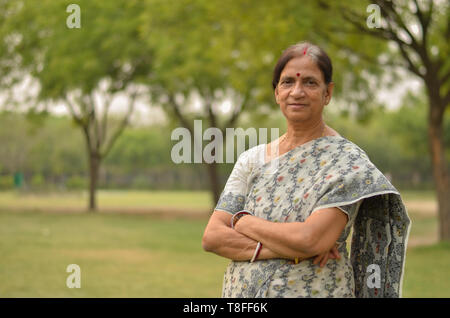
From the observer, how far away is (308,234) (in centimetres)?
226

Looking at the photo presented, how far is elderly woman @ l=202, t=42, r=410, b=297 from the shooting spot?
231 centimetres

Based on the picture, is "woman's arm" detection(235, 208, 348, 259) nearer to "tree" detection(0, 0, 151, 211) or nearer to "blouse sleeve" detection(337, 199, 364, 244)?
"blouse sleeve" detection(337, 199, 364, 244)

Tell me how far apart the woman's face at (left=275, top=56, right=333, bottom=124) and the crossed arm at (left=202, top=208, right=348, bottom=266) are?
1.43ft

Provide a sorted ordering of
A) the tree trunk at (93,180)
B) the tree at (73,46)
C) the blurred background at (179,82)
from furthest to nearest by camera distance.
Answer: the tree trunk at (93,180) < the tree at (73,46) < the blurred background at (179,82)

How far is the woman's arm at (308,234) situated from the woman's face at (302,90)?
43cm

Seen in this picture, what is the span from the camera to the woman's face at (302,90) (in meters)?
2.40

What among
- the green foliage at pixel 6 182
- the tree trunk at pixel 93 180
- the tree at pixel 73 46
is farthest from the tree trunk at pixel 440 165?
the green foliage at pixel 6 182

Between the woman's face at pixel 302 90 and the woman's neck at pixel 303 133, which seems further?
the woman's neck at pixel 303 133

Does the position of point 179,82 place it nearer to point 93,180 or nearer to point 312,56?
point 93,180

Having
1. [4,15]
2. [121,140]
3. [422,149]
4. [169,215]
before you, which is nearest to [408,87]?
[169,215]

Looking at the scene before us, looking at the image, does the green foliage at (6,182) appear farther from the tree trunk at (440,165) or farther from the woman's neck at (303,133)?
the woman's neck at (303,133)

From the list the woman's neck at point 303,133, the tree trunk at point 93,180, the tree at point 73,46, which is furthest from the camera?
the tree trunk at point 93,180

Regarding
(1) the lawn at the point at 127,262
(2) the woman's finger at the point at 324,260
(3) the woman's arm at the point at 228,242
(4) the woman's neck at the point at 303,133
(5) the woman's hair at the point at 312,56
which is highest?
(5) the woman's hair at the point at 312,56

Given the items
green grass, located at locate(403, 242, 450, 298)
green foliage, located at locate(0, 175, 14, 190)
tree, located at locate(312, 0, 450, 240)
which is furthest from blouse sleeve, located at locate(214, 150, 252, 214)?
green foliage, located at locate(0, 175, 14, 190)
